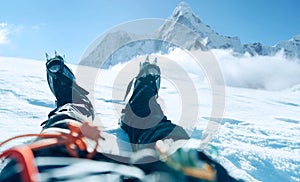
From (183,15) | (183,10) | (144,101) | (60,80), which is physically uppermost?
(183,10)

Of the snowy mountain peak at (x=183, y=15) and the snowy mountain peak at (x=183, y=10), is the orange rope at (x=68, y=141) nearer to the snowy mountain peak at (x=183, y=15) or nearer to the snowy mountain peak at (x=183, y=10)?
the snowy mountain peak at (x=183, y=15)

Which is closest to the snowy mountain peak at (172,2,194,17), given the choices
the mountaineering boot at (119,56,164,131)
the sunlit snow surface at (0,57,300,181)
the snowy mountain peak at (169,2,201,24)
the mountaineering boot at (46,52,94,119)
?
the snowy mountain peak at (169,2,201,24)

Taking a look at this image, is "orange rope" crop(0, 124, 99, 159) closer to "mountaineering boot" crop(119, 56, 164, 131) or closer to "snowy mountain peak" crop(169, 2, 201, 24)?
"mountaineering boot" crop(119, 56, 164, 131)

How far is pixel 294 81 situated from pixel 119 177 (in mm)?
174601

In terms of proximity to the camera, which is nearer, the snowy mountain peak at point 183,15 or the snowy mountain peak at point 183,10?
the snowy mountain peak at point 183,15

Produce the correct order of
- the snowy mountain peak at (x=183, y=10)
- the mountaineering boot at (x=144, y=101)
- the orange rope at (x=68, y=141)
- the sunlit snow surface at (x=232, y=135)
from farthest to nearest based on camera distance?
the snowy mountain peak at (x=183, y=10), the sunlit snow surface at (x=232, y=135), the mountaineering boot at (x=144, y=101), the orange rope at (x=68, y=141)

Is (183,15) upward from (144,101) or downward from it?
upward

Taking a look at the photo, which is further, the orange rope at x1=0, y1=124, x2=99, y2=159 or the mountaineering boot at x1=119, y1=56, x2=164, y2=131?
the mountaineering boot at x1=119, y1=56, x2=164, y2=131

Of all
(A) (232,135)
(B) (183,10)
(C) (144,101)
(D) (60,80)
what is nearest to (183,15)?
(B) (183,10)

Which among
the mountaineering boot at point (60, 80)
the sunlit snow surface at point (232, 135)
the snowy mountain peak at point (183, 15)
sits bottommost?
the sunlit snow surface at point (232, 135)

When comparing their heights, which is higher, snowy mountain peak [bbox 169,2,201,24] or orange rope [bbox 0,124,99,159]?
snowy mountain peak [bbox 169,2,201,24]

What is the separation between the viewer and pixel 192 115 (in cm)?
427

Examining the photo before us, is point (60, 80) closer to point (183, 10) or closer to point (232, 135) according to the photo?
point (232, 135)

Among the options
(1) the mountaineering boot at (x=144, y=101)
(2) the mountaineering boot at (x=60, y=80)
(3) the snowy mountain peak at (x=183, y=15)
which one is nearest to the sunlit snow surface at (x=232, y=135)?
(1) the mountaineering boot at (x=144, y=101)
